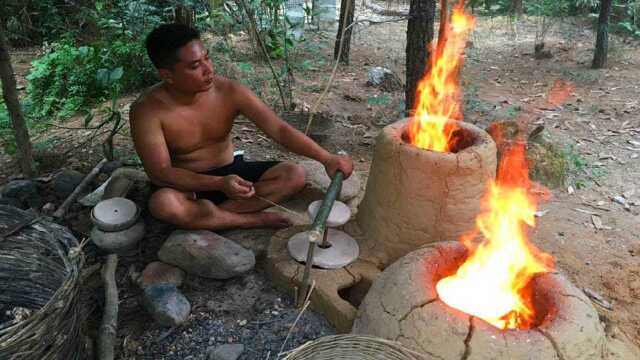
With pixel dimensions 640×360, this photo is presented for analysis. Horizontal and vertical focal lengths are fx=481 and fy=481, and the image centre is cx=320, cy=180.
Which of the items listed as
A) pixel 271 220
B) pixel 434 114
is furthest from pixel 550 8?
pixel 271 220

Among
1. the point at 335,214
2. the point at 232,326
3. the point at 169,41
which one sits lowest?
the point at 232,326

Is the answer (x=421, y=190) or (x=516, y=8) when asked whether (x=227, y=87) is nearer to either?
(x=421, y=190)

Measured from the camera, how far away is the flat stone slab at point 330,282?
2680 millimetres

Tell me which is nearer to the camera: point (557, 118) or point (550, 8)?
point (557, 118)

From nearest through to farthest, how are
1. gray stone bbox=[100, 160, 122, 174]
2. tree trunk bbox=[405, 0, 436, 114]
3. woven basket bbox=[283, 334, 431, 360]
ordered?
1. woven basket bbox=[283, 334, 431, 360]
2. gray stone bbox=[100, 160, 122, 174]
3. tree trunk bbox=[405, 0, 436, 114]

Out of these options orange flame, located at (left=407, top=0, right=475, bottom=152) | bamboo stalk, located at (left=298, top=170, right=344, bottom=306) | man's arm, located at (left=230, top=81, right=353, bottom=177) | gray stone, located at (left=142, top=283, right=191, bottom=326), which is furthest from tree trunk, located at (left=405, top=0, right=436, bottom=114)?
gray stone, located at (left=142, top=283, right=191, bottom=326)

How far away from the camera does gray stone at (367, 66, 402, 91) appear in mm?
7672

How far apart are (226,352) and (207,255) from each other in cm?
66

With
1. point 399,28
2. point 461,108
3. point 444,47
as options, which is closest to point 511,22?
point 399,28

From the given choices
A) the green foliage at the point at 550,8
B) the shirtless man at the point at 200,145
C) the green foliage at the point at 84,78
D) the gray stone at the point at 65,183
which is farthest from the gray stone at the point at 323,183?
the green foliage at the point at 550,8

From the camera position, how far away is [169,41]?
3023mm

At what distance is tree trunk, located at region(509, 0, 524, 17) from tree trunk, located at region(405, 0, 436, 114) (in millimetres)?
8366

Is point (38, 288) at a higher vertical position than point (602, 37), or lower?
lower

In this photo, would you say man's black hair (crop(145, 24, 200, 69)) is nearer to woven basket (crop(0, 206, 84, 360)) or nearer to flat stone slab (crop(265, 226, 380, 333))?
woven basket (crop(0, 206, 84, 360))
